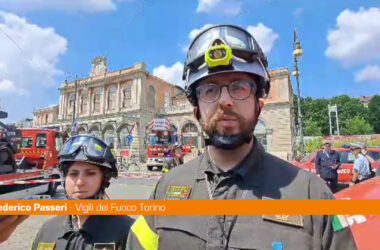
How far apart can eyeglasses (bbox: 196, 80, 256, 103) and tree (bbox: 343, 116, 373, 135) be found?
49616mm

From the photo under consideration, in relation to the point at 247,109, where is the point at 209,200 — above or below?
below

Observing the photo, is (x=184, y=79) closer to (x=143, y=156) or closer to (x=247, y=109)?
(x=247, y=109)

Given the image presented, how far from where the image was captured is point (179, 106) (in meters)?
32.7

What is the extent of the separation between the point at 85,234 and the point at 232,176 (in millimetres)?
1140

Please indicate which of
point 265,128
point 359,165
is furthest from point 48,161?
point 265,128

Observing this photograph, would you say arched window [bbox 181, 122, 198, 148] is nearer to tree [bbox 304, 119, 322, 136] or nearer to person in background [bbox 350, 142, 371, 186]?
person in background [bbox 350, 142, 371, 186]

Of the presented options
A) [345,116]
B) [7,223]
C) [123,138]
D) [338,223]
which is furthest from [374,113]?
[7,223]

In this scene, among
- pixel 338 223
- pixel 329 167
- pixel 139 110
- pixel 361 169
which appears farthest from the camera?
pixel 139 110

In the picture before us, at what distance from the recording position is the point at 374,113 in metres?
44.1

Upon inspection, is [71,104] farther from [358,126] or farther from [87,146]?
[358,126]

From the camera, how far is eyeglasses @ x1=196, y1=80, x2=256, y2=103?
1323mm

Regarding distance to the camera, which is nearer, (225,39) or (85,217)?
(225,39)

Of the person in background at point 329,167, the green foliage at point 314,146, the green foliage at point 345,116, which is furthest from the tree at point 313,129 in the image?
the person in background at point 329,167

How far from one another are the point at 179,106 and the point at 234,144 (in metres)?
31.5
